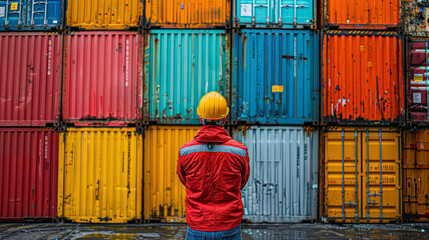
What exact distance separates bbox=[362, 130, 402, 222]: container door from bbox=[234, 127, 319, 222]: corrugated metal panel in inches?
45.2

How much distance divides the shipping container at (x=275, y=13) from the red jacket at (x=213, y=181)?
5486 mm

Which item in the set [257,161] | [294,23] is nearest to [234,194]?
[257,161]

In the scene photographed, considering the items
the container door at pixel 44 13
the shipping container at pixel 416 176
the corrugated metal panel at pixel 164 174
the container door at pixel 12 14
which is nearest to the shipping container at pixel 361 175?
the shipping container at pixel 416 176

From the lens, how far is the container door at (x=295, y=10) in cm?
803

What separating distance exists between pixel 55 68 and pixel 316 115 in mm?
6113

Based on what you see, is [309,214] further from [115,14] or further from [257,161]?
[115,14]

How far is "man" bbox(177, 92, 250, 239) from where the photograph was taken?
9.98 feet

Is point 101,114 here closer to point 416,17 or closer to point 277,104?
point 277,104

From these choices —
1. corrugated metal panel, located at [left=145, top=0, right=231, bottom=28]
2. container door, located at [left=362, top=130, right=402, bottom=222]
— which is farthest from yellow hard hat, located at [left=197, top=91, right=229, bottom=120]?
container door, located at [left=362, top=130, right=402, bottom=222]

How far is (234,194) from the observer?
3135 mm

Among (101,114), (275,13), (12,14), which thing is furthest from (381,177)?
(12,14)

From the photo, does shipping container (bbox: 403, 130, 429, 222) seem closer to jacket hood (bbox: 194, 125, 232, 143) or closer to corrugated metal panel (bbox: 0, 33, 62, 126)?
jacket hood (bbox: 194, 125, 232, 143)

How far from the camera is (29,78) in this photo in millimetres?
8078

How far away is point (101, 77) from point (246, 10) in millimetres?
3697
